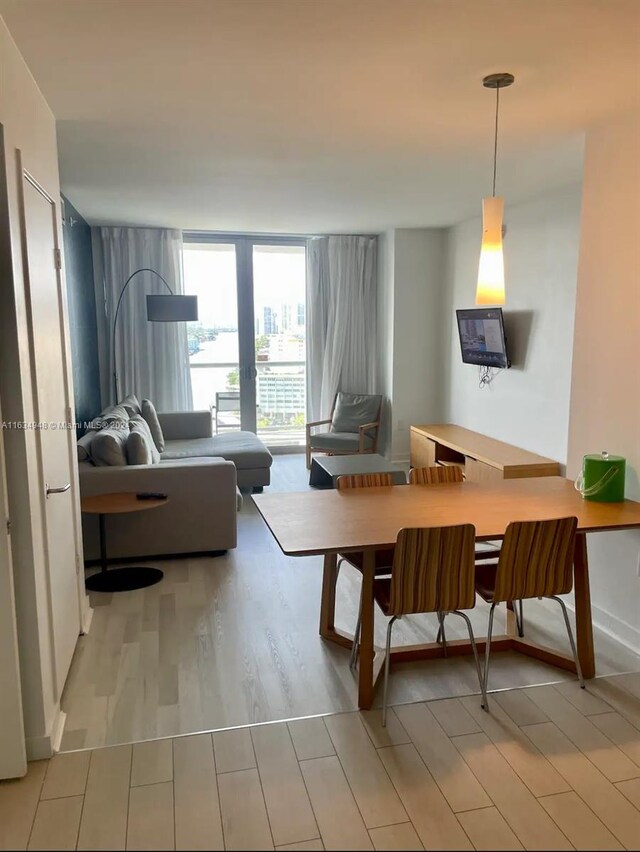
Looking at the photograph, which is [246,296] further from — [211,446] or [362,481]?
[362,481]

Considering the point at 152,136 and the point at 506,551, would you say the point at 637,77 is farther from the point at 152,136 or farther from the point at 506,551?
the point at 152,136

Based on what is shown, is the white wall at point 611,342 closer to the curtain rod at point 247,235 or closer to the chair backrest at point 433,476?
the chair backrest at point 433,476

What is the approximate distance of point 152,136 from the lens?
3289 mm

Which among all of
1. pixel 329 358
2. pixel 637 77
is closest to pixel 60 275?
pixel 637 77

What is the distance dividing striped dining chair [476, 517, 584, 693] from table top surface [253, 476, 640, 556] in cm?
8

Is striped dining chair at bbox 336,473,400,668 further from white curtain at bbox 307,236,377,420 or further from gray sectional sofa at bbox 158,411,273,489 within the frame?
white curtain at bbox 307,236,377,420

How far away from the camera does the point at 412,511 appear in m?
2.80

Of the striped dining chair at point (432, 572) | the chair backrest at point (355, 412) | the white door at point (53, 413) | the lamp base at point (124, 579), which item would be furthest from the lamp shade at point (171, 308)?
the striped dining chair at point (432, 572)

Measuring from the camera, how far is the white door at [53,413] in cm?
237

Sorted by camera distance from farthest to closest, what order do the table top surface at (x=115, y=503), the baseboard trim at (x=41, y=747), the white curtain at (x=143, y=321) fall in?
the white curtain at (x=143, y=321) → the table top surface at (x=115, y=503) → the baseboard trim at (x=41, y=747)

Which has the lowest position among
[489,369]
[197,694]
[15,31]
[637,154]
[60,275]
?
[197,694]

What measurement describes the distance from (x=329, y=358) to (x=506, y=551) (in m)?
4.84

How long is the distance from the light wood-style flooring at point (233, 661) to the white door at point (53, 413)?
0.24m

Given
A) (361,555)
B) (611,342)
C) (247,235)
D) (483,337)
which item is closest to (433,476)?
(361,555)
